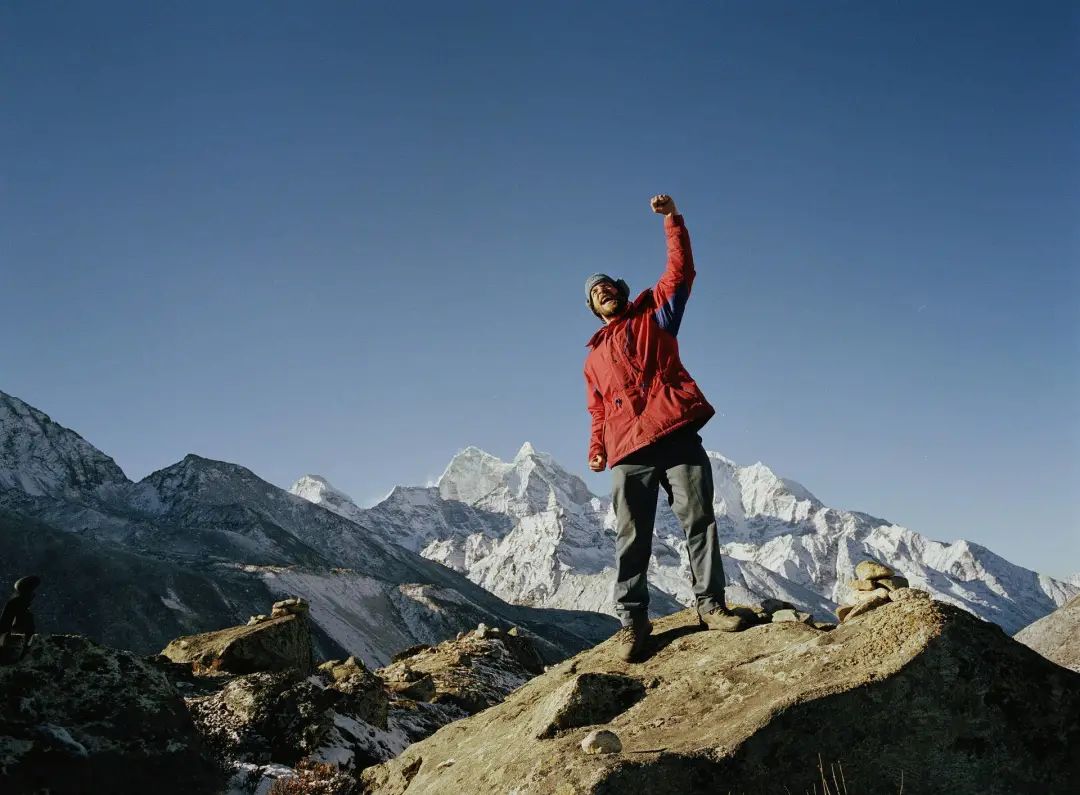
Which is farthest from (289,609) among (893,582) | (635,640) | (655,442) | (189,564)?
(189,564)

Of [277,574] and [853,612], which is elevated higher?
[277,574]

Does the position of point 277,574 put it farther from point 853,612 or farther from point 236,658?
point 853,612

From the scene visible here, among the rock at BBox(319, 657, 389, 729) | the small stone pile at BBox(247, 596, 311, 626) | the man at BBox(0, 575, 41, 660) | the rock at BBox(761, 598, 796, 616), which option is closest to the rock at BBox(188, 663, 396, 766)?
the rock at BBox(319, 657, 389, 729)

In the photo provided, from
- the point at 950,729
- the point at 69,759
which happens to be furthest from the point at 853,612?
the point at 69,759

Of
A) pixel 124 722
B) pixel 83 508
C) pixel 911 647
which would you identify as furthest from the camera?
pixel 83 508

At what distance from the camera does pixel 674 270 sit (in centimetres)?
698

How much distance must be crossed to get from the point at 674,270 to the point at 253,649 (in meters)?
11.7

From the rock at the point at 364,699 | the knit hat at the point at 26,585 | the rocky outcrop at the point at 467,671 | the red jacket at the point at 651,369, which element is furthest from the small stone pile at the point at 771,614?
the rocky outcrop at the point at 467,671

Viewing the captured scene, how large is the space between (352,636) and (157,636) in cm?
2435

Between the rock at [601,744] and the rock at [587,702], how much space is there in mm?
789

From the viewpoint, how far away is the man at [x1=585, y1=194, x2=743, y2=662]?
Result: 6555mm

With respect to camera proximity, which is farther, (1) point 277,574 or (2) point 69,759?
(1) point 277,574

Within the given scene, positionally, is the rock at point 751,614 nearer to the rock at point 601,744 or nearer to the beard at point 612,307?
the rock at point 601,744

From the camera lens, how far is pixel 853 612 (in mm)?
5465
